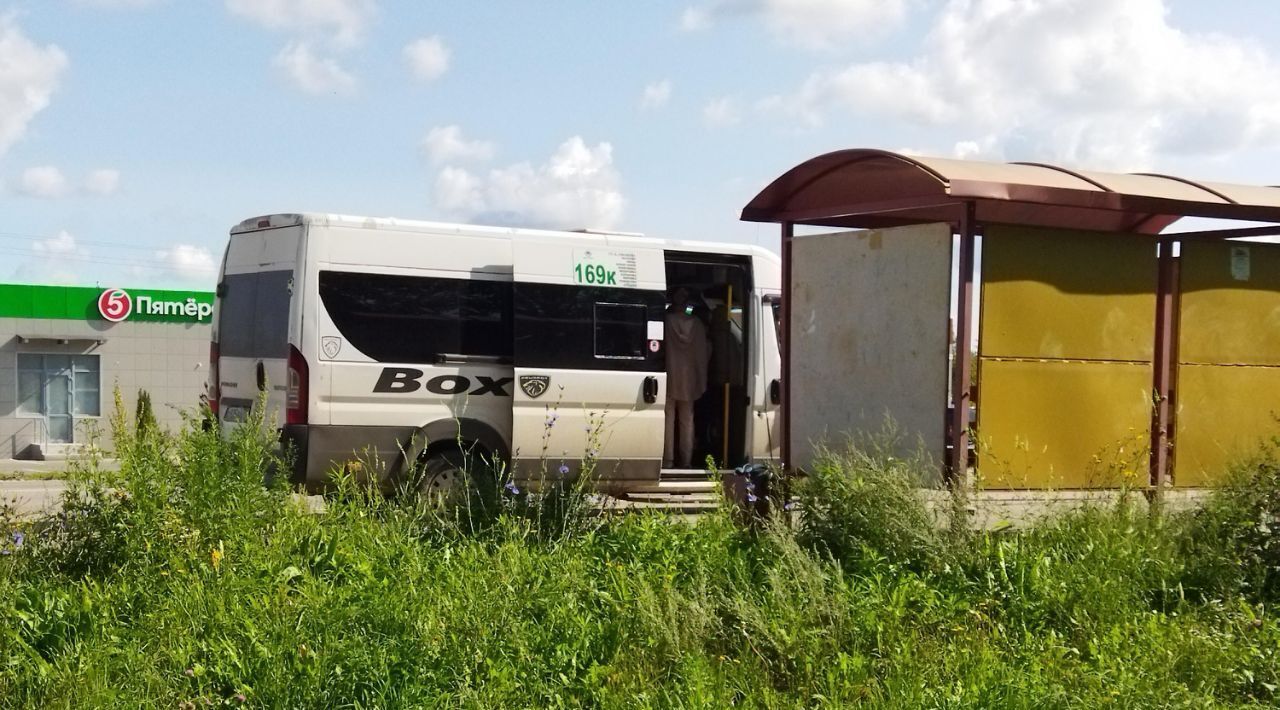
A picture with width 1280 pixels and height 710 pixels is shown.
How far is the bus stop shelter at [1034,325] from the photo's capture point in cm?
764

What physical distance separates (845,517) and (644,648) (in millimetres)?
1860

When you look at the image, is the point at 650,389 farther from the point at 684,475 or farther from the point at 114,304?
the point at 114,304

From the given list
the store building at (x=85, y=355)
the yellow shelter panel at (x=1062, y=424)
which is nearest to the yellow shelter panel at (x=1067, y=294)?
the yellow shelter panel at (x=1062, y=424)

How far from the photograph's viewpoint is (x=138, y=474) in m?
6.32

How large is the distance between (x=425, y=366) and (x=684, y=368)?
2959 millimetres

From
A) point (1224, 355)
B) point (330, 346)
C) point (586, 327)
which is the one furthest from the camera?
point (586, 327)

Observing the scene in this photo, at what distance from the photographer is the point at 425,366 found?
33.5ft

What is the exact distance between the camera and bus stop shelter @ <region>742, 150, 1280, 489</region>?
7.64 m

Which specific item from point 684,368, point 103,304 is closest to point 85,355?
point 103,304

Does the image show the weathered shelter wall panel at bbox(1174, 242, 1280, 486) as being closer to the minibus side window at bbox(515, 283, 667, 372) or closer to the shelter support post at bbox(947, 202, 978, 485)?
the shelter support post at bbox(947, 202, 978, 485)

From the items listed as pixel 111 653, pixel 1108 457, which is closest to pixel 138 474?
pixel 111 653

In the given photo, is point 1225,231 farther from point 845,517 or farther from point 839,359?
point 845,517

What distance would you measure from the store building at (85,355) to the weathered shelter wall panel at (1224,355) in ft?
72.8

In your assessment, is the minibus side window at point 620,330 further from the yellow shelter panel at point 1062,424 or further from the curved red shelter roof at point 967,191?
the yellow shelter panel at point 1062,424
